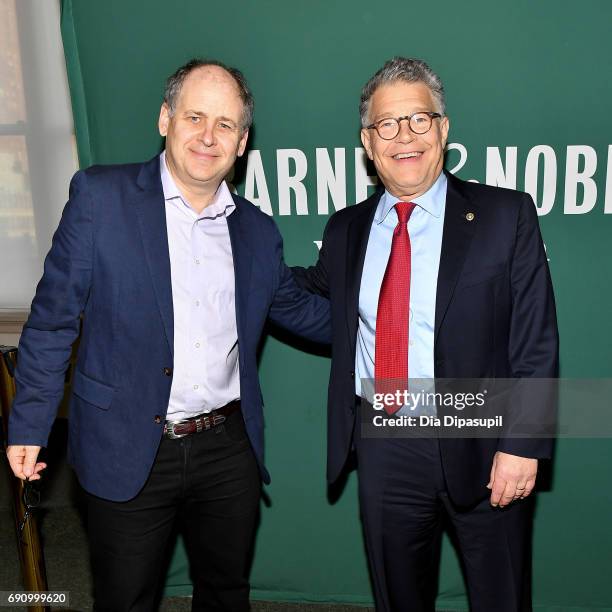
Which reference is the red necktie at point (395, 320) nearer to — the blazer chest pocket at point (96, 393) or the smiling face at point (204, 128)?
the smiling face at point (204, 128)

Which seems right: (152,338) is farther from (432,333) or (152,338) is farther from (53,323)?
(432,333)

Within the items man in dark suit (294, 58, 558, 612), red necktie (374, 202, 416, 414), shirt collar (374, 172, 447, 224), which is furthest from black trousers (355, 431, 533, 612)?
shirt collar (374, 172, 447, 224)

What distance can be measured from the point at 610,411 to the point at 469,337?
3.25 feet

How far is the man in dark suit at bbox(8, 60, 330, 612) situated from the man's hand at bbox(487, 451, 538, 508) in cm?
71

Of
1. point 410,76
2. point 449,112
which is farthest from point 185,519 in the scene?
point 449,112

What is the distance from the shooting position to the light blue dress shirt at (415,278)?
1.93 metres

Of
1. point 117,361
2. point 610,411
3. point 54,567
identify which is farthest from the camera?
point 54,567

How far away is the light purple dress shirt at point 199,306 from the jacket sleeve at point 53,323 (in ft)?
0.76

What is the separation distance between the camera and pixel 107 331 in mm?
1867

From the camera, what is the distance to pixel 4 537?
329 centimetres

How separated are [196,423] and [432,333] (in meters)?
0.71

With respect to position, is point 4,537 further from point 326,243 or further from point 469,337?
point 469,337

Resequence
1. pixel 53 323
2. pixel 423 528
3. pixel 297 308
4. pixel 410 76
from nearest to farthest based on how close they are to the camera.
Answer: pixel 53 323 → pixel 410 76 → pixel 423 528 → pixel 297 308

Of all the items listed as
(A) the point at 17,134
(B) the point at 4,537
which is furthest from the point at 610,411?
(A) the point at 17,134
